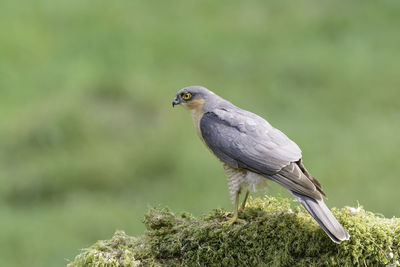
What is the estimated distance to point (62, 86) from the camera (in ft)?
39.5

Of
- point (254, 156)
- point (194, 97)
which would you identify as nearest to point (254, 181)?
point (254, 156)

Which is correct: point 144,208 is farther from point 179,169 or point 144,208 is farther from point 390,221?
point 390,221

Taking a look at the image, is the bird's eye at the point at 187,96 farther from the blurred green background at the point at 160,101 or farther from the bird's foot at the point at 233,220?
the blurred green background at the point at 160,101

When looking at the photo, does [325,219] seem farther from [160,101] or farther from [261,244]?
[160,101]

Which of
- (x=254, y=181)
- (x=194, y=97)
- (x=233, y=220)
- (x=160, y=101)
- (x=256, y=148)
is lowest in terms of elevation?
(x=233, y=220)

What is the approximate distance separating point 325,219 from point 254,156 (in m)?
0.80

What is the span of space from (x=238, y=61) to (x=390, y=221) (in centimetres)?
820

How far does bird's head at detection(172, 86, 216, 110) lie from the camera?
5934 millimetres

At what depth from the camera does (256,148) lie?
5281 mm

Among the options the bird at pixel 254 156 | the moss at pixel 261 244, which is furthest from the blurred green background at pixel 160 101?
the moss at pixel 261 244

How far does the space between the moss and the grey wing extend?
0.88ft

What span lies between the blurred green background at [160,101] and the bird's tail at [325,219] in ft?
11.9

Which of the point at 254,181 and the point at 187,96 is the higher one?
the point at 187,96

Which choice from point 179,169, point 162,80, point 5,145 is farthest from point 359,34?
point 5,145
